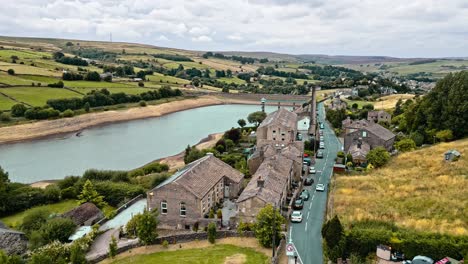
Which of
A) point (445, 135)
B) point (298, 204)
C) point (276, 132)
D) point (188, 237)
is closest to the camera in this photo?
point (188, 237)

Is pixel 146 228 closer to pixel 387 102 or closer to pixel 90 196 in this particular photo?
pixel 90 196

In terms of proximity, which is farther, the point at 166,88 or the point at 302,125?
the point at 166,88

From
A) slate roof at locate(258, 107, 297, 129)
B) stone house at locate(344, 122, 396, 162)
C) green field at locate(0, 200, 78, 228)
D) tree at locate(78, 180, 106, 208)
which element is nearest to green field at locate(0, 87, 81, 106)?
green field at locate(0, 200, 78, 228)

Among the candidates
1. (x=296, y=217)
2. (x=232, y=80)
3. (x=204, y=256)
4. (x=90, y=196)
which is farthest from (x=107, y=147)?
(x=232, y=80)

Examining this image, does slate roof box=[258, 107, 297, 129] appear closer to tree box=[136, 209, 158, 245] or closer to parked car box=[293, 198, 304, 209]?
parked car box=[293, 198, 304, 209]

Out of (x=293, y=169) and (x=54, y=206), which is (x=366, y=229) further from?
(x=54, y=206)

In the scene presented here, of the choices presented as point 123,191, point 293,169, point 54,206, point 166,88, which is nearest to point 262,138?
point 293,169
